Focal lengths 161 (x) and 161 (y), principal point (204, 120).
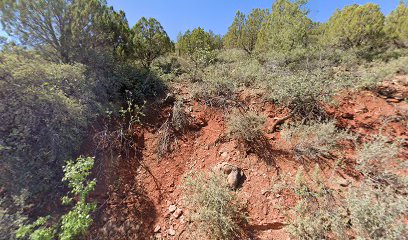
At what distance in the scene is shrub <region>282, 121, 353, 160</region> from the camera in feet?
9.21

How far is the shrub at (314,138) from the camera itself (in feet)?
9.21

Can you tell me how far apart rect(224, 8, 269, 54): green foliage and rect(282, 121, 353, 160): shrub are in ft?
20.4

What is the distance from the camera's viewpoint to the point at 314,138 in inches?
117

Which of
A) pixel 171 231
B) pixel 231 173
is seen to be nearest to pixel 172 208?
pixel 171 231

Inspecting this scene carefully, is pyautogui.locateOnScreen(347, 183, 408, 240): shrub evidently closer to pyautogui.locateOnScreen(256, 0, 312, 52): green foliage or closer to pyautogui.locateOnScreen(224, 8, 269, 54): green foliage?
pyautogui.locateOnScreen(256, 0, 312, 52): green foliage

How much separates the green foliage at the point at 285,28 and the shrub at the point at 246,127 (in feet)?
14.8

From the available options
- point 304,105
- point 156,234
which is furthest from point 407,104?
point 156,234

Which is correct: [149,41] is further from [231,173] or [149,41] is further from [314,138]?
[314,138]

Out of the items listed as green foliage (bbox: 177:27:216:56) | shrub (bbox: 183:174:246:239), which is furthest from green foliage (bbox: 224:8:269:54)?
shrub (bbox: 183:174:246:239)

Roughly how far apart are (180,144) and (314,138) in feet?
Result: 8.45

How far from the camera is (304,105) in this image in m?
3.51

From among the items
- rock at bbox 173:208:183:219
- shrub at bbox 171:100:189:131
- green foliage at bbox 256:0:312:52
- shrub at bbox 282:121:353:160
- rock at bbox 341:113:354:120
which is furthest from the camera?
green foliage at bbox 256:0:312:52

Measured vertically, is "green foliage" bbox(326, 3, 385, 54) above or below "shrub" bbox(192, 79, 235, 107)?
above

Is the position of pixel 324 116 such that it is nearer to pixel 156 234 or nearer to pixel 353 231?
pixel 353 231
